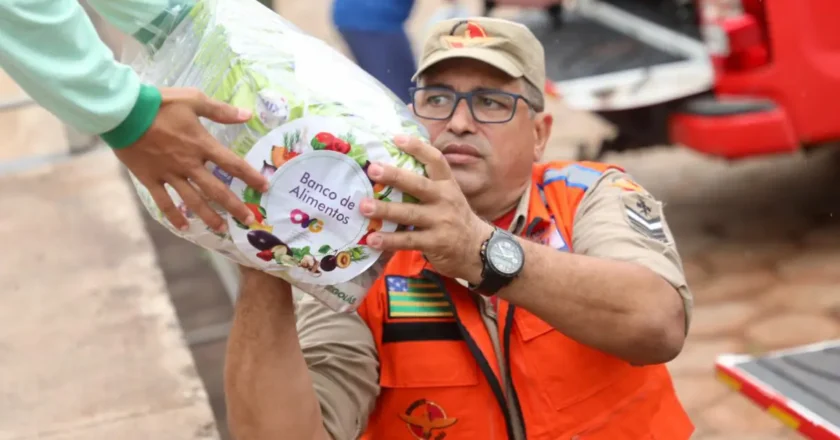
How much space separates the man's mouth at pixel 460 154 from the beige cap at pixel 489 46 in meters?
0.17

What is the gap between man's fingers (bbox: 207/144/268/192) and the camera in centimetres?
151

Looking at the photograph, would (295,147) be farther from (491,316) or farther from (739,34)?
(739,34)

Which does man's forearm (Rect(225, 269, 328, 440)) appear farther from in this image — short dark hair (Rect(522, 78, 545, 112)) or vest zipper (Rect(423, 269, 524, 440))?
short dark hair (Rect(522, 78, 545, 112))

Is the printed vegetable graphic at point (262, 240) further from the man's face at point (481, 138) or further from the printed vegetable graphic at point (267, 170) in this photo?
the man's face at point (481, 138)

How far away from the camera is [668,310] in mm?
1841

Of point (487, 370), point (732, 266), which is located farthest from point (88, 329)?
point (732, 266)

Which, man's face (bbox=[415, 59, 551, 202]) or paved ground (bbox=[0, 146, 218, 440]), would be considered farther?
paved ground (bbox=[0, 146, 218, 440])

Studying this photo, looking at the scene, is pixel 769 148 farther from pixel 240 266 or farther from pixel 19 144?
pixel 19 144

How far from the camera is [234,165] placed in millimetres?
1521

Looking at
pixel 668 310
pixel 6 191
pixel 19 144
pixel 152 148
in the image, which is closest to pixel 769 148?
pixel 668 310

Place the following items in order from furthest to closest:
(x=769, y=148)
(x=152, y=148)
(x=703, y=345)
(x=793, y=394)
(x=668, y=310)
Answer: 1. (x=769, y=148)
2. (x=703, y=345)
3. (x=793, y=394)
4. (x=668, y=310)
5. (x=152, y=148)

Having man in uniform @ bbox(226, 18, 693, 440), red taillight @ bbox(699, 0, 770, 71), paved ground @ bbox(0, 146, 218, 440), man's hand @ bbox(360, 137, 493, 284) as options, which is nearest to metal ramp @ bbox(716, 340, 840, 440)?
man in uniform @ bbox(226, 18, 693, 440)

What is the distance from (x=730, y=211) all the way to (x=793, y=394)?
272cm

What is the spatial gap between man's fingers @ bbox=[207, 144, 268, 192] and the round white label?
0.08 ft
